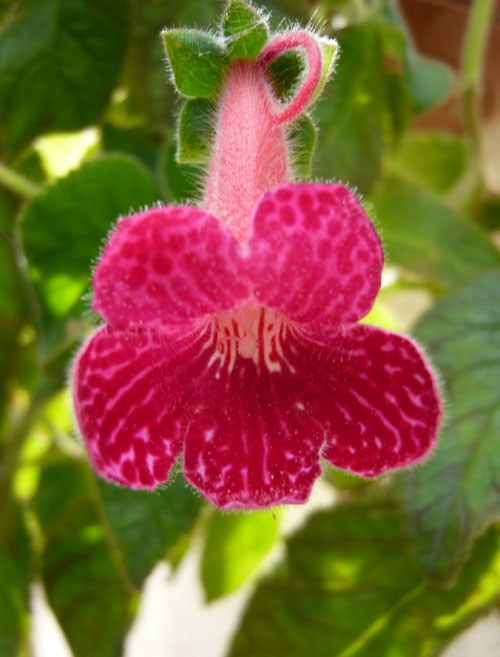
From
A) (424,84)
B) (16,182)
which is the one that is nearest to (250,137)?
(16,182)

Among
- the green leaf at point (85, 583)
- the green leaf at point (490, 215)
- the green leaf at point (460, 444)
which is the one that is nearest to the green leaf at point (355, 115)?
the green leaf at point (460, 444)

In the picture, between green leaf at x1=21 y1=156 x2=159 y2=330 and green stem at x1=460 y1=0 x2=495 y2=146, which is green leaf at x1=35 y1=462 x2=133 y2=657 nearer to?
green leaf at x1=21 y1=156 x2=159 y2=330

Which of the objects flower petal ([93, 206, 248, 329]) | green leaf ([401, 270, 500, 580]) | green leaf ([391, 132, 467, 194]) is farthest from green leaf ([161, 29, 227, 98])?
green leaf ([391, 132, 467, 194])

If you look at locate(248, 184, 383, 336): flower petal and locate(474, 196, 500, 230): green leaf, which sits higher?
locate(248, 184, 383, 336): flower petal

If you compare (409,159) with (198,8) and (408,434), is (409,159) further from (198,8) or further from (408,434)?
(408,434)

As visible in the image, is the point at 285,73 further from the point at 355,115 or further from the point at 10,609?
the point at 10,609

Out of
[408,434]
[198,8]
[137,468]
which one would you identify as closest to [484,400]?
[408,434]

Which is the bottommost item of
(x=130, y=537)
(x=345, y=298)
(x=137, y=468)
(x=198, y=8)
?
(x=130, y=537)
